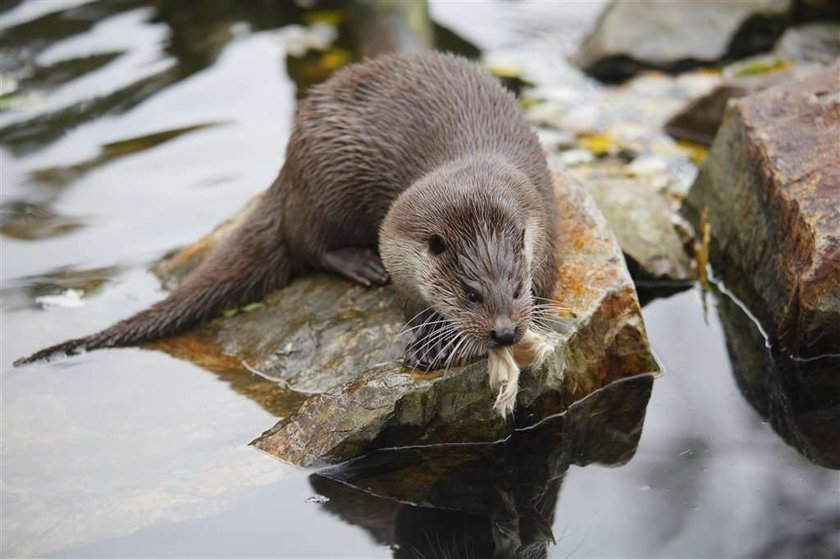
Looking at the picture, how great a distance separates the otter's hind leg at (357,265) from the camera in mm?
4383

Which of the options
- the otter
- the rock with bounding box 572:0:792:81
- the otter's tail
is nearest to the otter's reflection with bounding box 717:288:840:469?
the otter

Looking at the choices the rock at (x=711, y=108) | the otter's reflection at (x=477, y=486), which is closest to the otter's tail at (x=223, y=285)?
the otter's reflection at (x=477, y=486)

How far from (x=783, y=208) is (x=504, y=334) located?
1650 millimetres

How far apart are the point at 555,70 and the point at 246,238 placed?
3.60 meters

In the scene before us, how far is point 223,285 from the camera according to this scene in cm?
461

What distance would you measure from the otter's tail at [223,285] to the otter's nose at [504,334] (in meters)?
1.59

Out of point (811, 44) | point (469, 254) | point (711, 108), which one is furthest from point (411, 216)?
point (811, 44)

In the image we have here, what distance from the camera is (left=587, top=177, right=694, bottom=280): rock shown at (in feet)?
16.1

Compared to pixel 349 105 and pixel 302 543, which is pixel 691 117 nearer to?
pixel 349 105

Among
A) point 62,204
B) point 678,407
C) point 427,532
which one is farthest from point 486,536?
point 62,204

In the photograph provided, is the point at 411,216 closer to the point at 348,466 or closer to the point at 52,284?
the point at 348,466

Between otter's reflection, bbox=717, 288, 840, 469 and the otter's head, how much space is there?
116 cm

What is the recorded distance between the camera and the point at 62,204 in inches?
238

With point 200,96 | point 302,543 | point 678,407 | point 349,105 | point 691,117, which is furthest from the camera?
point 200,96
